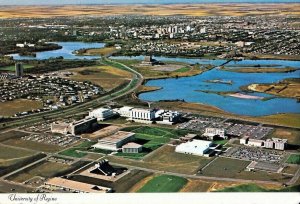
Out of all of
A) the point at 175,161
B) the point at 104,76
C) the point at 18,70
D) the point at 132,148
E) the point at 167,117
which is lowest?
the point at 175,161

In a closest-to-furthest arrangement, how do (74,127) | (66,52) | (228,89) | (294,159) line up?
(294,159) → (74,127) → (228,89) → (66,52)

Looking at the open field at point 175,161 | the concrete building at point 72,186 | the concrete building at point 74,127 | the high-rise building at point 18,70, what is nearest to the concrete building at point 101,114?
the concrete building at point 74,127

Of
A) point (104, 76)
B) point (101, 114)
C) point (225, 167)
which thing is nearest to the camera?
point (225, 167)

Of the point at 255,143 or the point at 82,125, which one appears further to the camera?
the point at 82,125

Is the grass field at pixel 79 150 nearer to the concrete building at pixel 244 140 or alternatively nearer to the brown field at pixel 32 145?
the brown field at pixel 32 145

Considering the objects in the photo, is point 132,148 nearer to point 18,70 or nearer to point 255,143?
point 255,143

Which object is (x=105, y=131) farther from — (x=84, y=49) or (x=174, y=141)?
(x=84, y=49)

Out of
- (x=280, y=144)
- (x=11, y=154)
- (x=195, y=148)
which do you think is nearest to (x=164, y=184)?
(x=195, y=148)
